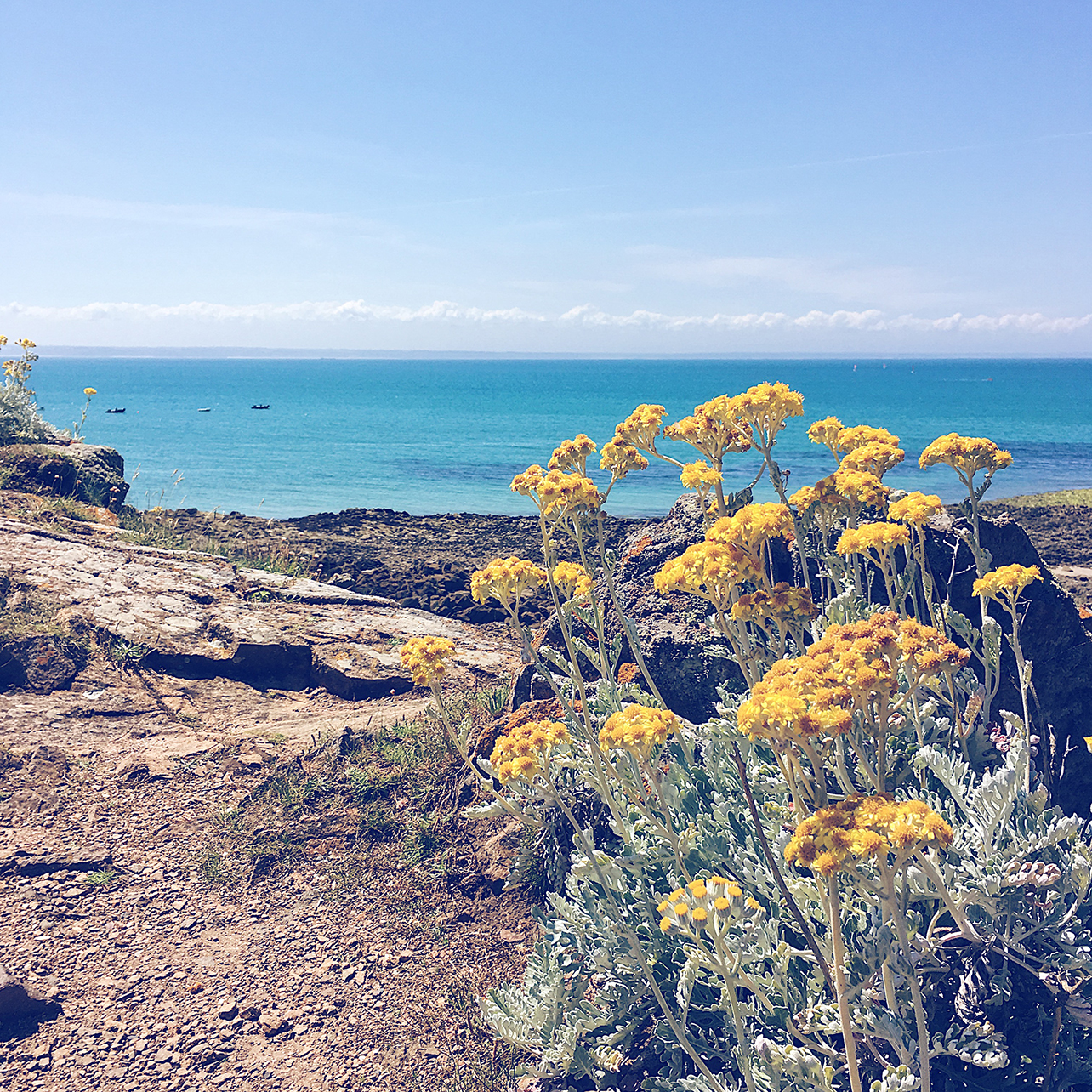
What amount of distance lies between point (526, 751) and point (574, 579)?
1.08m

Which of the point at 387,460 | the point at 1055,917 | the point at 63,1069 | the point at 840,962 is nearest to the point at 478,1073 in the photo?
the point at 63,1069

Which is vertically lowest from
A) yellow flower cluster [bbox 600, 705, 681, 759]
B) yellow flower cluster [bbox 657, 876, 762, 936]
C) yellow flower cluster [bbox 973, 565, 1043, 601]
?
yellow flower cluster [bbox 657, 876, 762, 936]

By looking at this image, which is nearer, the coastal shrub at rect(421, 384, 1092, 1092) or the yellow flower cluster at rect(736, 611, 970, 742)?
the yellow flower cluster at rect(736, 611, 970, 742)

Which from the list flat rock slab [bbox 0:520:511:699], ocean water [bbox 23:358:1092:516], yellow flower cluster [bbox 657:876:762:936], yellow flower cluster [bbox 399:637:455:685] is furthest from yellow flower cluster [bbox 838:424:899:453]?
ocean water [bbox 23:358:1092:516]

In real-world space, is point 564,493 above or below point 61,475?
above

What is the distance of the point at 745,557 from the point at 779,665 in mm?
588

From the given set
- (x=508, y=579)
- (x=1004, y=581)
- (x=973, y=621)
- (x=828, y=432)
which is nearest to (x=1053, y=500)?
(x=973, y=621)

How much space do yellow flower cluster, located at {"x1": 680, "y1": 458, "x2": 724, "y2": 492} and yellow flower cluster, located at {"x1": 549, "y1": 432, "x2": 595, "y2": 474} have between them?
69cm

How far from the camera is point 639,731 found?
2.85 m

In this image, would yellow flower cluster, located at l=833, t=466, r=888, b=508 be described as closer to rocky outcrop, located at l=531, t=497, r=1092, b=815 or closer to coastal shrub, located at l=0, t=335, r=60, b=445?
rocky outcrop, located at l=531, t=497, r=1092, b=815

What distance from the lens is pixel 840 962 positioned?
7.45 feet

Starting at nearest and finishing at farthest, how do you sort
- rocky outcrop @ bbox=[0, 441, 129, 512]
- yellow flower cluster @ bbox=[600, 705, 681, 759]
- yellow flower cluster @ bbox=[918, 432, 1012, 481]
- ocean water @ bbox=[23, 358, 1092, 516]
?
yellow flower cluster @ bbox=[600, 705, 681, 759] < yellow flower cluster @ bbox=[918, 432, 1012, 481] < rocky outcrop @ bbox=[0, 441, 129, 512] < ocean water @ bbox=[23, 358, 1092, 516]

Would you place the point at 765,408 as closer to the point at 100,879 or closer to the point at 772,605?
the point at 772,605

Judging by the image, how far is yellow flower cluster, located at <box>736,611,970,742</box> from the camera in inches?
89.4
